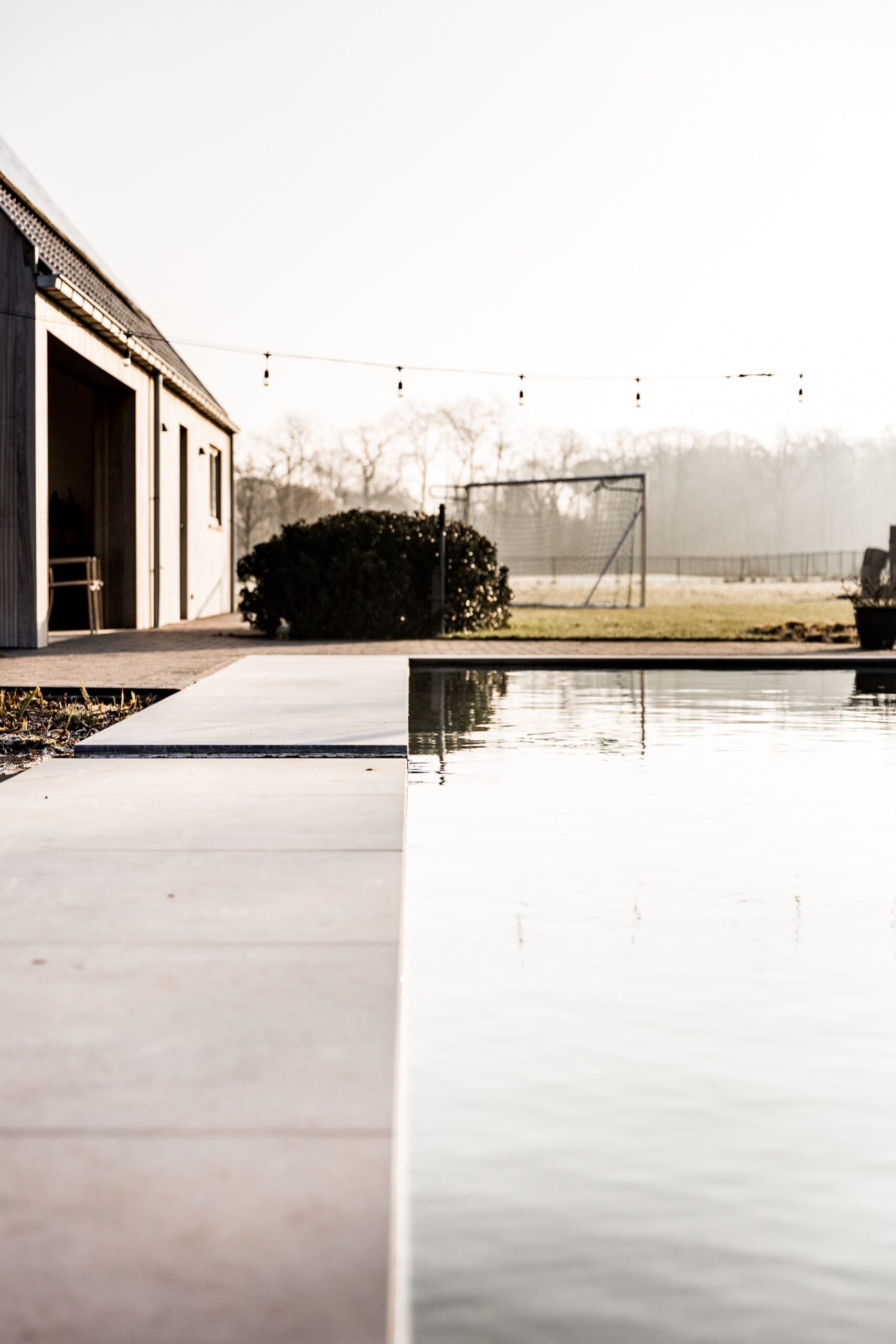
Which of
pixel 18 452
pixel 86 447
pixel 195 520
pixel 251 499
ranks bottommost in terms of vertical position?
pixel 195 520

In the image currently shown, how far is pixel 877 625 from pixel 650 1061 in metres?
14.2

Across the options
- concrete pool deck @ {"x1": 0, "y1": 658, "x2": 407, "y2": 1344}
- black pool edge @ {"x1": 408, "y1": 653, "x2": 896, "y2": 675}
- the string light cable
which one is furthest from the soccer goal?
concrete pool deck @ {"x1": 0, "y1": 658, "x2": 407, "y2": 1344}

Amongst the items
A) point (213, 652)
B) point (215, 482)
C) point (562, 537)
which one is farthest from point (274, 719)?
point (562, 537)

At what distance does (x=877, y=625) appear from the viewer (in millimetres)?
16625

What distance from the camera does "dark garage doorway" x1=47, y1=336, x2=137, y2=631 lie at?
21062mm

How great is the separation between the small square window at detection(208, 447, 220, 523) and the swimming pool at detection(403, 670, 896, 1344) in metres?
23.1

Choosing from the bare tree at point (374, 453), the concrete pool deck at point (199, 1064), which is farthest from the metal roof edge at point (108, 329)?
the bare tree at point (374, 453)

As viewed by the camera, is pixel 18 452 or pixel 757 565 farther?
pixel 757 565

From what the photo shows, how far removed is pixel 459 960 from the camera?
162 inches

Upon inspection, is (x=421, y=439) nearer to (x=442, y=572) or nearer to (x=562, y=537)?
(x=562, y=537)

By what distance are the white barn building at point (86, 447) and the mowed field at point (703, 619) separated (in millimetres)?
5922

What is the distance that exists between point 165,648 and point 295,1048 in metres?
14.3

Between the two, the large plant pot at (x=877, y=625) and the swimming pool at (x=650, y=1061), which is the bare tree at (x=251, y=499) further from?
the swimming pool at (x=650, y=1061)

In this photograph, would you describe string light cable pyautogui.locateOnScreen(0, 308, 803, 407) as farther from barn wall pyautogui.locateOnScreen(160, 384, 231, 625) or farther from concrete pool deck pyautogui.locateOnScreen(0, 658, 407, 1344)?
concrete pool deck pyautogui.locateOnScreen(0, 658, 407, 1344)
